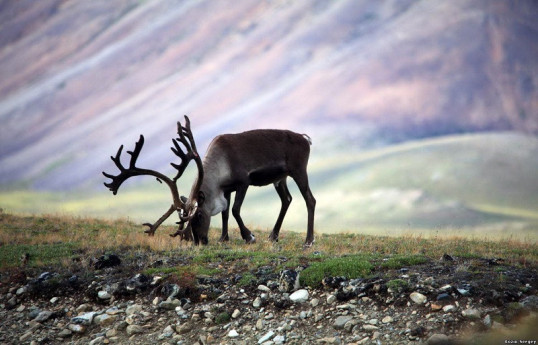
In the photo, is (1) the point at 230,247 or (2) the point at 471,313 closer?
(2) the point at 471,313

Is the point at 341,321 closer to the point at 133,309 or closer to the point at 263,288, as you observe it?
the point at 263,288

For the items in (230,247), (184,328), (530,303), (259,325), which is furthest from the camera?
(230,247)

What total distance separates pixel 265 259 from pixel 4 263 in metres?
6.27

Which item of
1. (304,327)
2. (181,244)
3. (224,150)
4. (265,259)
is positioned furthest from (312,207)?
(304,327)

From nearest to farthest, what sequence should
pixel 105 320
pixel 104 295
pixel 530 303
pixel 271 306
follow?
pixel 530 303
pixel 271 306
pixel 105 320
pixel 104 295

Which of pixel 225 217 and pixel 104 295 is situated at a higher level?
pixel 225 217

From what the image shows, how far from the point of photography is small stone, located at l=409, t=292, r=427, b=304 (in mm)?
8738

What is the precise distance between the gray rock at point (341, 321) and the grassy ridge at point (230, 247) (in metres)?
1.59

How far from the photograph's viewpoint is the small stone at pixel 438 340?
Answer: 7695mm

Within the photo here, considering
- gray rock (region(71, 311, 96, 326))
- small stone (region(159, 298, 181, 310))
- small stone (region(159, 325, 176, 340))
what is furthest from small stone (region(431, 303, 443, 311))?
gray rock (region(71, 311, 96, 326))

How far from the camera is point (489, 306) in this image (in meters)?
8.42

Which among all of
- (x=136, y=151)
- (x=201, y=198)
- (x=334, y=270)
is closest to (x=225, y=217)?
(x=201, y=198)

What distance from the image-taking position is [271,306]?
9414 mm

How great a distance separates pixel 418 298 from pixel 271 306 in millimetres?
2342
